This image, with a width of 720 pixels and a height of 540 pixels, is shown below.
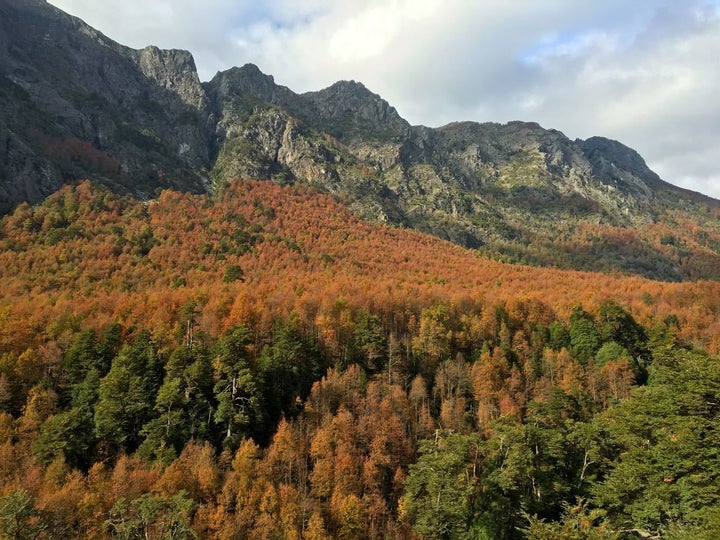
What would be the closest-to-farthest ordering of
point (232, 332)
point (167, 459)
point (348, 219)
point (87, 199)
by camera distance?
point (167, 459)
point (232, 332)
point (87, 199)
point (348, 219)

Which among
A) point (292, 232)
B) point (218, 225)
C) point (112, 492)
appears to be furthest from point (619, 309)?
point (218, 225)

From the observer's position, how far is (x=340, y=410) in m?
63.1

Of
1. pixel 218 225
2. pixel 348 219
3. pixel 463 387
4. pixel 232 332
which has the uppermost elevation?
pixel 348 219

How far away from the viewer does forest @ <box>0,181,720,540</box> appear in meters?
41.8

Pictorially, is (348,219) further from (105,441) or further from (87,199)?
(105,441)

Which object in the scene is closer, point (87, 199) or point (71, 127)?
point (87, 199)

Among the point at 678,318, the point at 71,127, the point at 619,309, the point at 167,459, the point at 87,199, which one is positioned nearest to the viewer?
the point at 167,459

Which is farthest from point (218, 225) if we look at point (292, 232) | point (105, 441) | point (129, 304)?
point (105, 441)

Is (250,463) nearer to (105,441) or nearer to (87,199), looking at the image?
(105,441)

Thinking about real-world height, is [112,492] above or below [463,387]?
below

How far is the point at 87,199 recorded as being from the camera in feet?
480

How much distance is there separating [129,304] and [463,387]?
6047 centimetres

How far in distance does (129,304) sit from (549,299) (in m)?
93.6

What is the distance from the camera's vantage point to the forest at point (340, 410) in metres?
41.8
